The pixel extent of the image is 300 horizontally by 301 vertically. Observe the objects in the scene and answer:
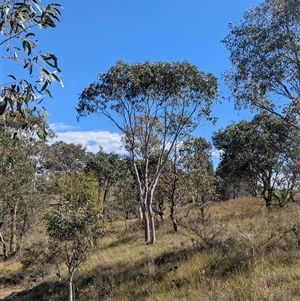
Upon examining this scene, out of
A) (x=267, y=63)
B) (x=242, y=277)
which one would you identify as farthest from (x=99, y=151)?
(x=242, y=277)

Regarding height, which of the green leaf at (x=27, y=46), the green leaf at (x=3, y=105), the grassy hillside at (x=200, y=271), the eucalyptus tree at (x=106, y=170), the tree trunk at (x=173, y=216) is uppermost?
the eucalyptus tree at (x=106, y=170)

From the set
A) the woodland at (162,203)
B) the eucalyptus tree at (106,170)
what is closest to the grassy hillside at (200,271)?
the woodland at (162,203)

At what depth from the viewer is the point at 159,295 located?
8375 millimetres

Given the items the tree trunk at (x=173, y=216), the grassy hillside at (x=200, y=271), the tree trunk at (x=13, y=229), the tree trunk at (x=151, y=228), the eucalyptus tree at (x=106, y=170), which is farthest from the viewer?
the eucalyptus tree at (x=106, y=170)

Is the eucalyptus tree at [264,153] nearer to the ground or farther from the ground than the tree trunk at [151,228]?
farther from the ground

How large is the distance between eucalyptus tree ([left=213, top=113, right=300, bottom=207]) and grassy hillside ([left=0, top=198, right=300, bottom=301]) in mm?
9096

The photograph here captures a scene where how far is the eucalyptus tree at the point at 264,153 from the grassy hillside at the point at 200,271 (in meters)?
9.10

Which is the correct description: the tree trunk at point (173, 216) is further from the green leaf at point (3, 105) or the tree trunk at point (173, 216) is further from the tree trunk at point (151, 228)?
the green leaf at point (3, 105)

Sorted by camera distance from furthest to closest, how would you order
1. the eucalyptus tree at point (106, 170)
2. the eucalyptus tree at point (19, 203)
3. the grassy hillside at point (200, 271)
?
the eucalyptus tree at point (106, 170) < the eucalyptus tree at point (19, 203) < the grassy hillside at point (200, 271)

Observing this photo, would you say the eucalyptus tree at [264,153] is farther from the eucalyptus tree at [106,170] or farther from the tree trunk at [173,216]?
the eucalyptus tree at [106,170]

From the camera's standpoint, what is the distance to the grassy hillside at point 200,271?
252 inches

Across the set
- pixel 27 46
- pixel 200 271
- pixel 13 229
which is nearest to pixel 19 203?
pixel 13 229

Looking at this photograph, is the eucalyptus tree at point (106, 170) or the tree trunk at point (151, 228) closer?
the tree trunk at point (151, 228)

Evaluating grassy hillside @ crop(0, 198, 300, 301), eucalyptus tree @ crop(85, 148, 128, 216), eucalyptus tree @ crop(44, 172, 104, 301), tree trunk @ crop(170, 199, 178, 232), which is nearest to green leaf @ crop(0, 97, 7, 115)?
grassy hillside @ crop(0, 198, 300, 301)
